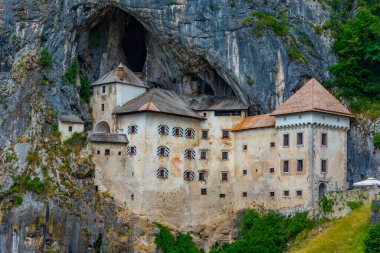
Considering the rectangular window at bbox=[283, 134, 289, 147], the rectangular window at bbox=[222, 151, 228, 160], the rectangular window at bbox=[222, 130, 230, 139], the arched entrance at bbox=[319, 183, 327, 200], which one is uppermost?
the rectangular window at bbox=[222, 130, 230, 139]

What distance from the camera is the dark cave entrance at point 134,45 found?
357 feet

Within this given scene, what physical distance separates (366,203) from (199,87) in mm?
27777

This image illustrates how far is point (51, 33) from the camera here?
100 m

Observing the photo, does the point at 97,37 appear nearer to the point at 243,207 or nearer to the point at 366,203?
the point at 243,207

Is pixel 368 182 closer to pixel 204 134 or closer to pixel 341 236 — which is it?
pixel 341 236

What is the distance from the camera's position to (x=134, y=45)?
110688 mm

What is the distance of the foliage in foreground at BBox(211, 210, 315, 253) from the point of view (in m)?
90.0

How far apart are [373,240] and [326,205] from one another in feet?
36.2

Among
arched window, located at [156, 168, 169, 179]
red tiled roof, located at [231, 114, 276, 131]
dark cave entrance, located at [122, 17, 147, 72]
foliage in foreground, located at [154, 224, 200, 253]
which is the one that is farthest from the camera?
dark cave entrance, located at [122, 17, 147, 72]

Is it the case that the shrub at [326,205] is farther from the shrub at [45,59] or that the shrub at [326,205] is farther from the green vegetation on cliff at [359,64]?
the shrub at [45,59]

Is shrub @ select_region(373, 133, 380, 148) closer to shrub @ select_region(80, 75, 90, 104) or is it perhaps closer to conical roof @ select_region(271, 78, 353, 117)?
conical roof @ select_region(271, 78, 353, 117)

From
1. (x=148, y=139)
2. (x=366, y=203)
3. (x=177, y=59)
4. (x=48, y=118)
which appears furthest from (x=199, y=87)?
(x=366, y=203)

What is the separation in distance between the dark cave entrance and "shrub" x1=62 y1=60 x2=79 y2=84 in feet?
32.6

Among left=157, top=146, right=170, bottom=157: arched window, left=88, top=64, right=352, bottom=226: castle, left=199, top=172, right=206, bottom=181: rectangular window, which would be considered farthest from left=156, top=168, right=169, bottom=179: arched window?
left=199, top=172, right=206, bottom=181: rectangular window
